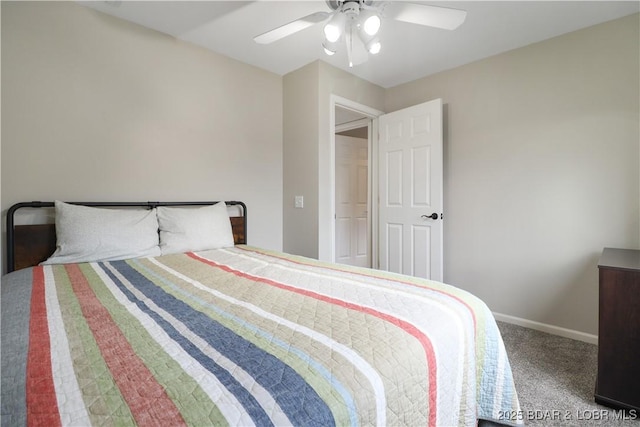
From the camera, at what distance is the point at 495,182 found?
2.73 metres

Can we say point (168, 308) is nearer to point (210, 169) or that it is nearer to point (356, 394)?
point (356, 394)

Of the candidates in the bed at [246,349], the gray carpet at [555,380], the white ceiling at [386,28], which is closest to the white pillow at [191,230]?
the bed at [246,349]

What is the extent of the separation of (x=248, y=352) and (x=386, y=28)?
95.3 inches

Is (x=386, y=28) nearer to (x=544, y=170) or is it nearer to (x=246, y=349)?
(x=544, y=170)

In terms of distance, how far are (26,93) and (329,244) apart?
2355mm

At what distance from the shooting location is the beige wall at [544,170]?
2166mm

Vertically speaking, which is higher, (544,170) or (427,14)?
(427,14)

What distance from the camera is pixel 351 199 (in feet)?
14.7

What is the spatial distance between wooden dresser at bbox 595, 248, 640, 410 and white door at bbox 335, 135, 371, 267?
2.92 metres

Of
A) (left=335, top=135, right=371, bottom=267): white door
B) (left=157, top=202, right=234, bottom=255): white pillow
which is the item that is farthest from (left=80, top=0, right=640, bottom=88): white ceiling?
(left=335, top=135, right=371, bottom=267): white door

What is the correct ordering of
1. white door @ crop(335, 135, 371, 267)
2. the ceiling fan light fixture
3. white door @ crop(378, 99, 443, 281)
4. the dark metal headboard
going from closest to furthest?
1. the ceiling fan light fixture
2. the dark metal headboard
3. white door @ crop(378, 99, 443, 281)
4. white door @ crop(335, 135, 371, 267)

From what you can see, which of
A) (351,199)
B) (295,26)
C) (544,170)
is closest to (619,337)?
(544,170)

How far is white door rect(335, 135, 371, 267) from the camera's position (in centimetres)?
433

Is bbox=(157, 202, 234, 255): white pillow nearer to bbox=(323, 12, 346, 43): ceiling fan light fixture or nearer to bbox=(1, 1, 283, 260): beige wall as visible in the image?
bbox=(1, 1, 283, 260): beige wall
